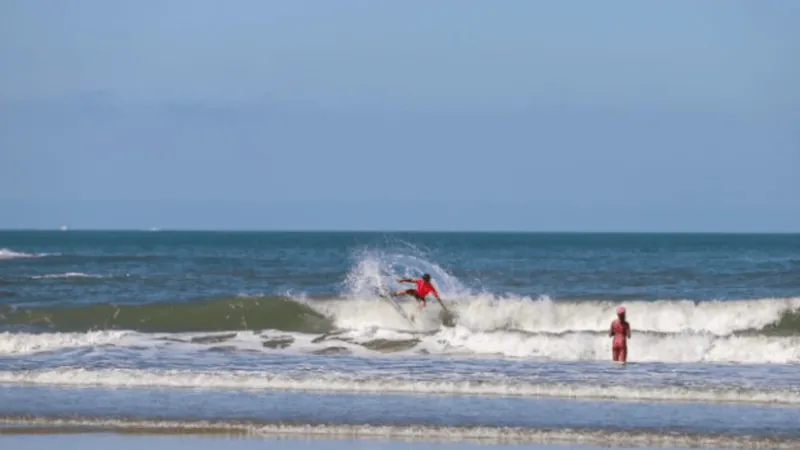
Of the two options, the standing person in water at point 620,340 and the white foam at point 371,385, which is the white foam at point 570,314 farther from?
the white foam at point 371,385

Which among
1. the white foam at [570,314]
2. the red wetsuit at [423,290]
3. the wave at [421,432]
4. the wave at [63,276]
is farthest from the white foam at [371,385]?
the wave at [63,276]

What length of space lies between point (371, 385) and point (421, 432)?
13.0 feet

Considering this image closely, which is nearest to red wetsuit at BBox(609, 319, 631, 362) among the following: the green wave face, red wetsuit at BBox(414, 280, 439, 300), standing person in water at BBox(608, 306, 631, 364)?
standing person in water at BBox(608, 306, 631, 364)

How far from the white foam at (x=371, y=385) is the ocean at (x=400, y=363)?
5 cm

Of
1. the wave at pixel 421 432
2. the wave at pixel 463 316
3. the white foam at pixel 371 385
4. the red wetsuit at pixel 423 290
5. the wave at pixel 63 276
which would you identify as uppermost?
the wave at pixel 63 276

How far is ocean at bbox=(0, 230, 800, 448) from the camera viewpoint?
1731 cm

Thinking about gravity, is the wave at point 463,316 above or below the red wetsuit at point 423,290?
below

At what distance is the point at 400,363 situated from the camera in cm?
2388

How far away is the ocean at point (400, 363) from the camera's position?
1731 cm

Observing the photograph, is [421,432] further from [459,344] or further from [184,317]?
[184,317]

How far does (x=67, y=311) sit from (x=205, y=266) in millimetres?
25097

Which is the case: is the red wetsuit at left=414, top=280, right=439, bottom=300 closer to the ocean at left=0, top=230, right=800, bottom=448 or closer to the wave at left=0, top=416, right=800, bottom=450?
the ocean at left=0, top=230, right=800, bottom=448

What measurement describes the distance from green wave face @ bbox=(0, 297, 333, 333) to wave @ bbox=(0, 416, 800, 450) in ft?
44.7

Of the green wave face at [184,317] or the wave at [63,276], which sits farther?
the wave at [63,276]
